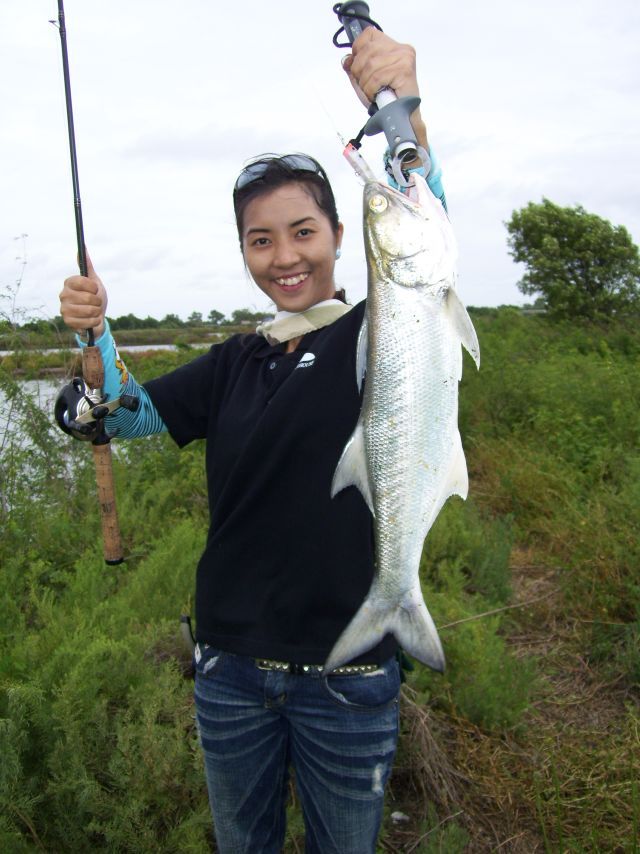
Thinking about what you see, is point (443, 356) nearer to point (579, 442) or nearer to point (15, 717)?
point (15, 717)

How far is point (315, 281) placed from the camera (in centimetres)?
230

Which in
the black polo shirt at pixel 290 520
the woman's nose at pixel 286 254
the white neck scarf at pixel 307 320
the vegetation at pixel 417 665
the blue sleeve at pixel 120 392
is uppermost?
the woman's nose at pixel 286 254

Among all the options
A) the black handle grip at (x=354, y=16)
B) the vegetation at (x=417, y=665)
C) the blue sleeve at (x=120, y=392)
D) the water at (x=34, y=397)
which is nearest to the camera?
the black handle grip at (x=354, y=16)

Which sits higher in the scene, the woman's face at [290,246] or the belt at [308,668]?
the woman's face at [290,246]

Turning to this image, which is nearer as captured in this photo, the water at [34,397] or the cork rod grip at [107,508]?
the cork rod grip at [107,508]

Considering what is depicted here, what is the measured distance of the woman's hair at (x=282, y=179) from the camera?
2.29 meters

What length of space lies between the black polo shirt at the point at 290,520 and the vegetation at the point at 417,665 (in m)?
0.90

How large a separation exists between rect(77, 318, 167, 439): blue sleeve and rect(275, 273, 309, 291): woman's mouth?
0.69m

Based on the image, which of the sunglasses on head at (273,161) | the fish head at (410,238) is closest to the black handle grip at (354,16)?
the sunglasses on head at (273,161)

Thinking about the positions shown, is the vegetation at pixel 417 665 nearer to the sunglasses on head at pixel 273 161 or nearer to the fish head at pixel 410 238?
the fish head at pixel 410 238

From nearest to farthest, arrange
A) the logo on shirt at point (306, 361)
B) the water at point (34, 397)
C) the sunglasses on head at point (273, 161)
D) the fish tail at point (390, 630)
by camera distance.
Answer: the fish tail at point (390, 630), the logo on shirt at point (306, 361), the sunglasses on head at point (273, 161), the water at point (34, 397)

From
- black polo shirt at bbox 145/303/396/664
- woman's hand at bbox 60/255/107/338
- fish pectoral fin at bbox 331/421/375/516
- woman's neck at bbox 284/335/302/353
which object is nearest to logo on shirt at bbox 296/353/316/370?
black polo shirt at bbox 145/303/396/664

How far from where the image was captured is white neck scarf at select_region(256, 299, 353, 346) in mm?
2297

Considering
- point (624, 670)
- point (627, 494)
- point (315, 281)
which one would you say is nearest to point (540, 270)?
point (627, 494)
